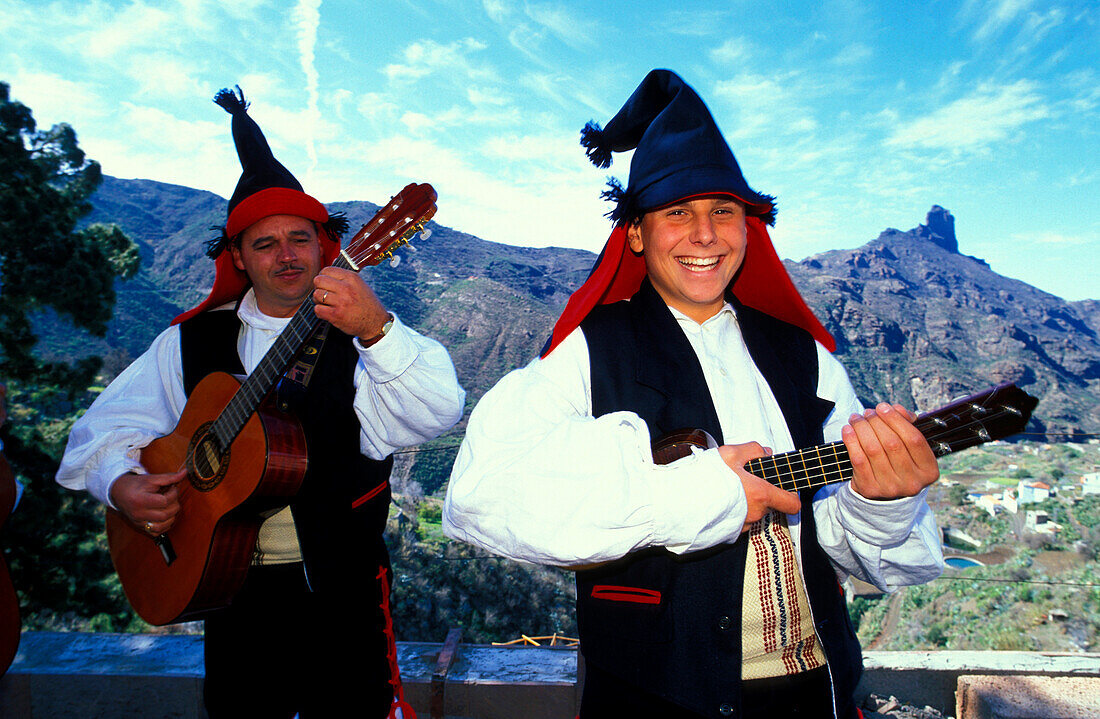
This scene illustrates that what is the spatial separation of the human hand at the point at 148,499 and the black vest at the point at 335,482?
412 millimetres

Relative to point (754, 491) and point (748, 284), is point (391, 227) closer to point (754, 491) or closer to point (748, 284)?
point (748, 284)

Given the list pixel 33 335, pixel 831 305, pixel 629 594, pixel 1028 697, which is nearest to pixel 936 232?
pixel 831 305

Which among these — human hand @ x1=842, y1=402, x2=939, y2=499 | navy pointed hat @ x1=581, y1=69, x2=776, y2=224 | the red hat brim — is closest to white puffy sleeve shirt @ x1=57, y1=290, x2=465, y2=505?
the red hat brim

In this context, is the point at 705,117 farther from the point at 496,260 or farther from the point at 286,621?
the point at 496,260

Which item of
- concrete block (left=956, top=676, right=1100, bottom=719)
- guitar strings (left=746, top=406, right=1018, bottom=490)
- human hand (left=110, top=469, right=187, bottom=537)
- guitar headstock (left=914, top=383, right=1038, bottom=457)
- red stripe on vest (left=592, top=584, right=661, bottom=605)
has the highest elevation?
guitar headstock (left=914, top=383, right=1038, bottom=457)

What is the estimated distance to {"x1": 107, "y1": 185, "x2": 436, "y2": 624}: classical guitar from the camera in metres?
2.08

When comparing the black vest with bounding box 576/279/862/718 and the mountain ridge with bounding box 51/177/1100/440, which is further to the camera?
the mountain ridge with bounding box 51/177/1100/440

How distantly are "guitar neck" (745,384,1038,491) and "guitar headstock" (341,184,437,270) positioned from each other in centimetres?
139

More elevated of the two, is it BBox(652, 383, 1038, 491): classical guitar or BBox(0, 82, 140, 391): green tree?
BBox(0, 82, 140, 391): green tree

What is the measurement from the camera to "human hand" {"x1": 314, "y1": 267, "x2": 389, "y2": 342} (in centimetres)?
190

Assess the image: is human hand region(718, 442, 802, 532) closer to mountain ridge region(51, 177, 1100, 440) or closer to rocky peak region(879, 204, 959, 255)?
mountain ridge region(51, 177, 1100, 440)

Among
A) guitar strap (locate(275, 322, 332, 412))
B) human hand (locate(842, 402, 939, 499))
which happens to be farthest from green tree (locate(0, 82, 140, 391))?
human hand (locate(842, 402, 939, 499))

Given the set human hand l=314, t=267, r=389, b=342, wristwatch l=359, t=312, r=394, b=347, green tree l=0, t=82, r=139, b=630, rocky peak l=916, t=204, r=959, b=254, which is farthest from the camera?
rocky peak l=916, t=204, r=959, b=254

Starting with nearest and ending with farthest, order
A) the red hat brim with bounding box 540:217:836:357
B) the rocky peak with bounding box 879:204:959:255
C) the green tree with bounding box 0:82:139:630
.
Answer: the red hat brim with bounding box 540:217:836:357, the green tree with bounding box 0:82:139:630, the rocky peak with bounding box 879:204:959:255
